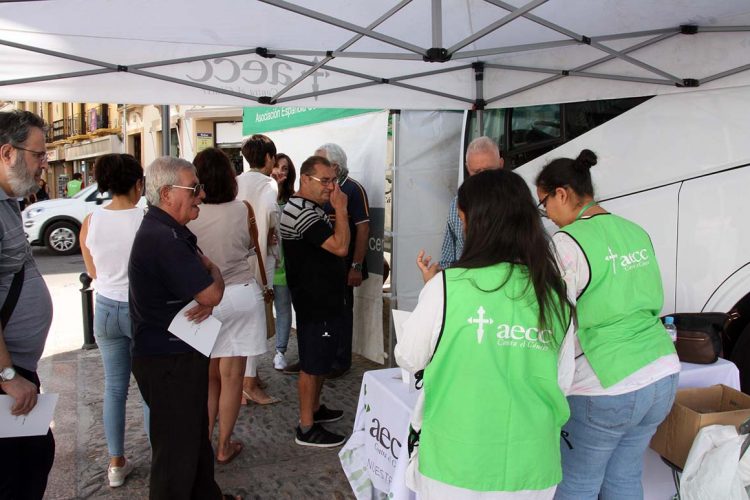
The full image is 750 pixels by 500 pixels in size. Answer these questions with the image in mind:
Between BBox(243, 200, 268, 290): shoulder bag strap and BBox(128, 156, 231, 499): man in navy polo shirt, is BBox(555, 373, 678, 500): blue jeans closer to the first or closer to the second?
BBox(128, 156, 231, 499): man in navy polo shirt

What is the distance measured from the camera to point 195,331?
244 centimetres

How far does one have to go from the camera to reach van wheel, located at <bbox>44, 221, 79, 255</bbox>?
1330 cm

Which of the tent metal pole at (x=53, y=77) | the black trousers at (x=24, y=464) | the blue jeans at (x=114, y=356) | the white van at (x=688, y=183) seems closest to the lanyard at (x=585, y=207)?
the white van at (x=688, y=183)

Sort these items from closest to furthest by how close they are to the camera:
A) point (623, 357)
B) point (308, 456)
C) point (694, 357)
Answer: point (623, 357) → point (694, 357) → point (308, 456)

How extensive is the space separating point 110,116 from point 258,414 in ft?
91.4

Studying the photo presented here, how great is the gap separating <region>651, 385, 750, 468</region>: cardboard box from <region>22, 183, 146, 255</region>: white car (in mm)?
12891

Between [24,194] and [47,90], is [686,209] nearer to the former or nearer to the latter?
[24,194]

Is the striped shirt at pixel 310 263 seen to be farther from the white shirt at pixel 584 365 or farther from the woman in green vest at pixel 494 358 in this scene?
the woman in green vest at pixel 494 358

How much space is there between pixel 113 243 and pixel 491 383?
2.28 metres

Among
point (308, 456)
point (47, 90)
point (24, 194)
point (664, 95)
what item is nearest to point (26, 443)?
point (24, 194)

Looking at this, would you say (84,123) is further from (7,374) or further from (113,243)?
(7,374)

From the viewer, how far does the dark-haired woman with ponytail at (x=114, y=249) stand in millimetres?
3018

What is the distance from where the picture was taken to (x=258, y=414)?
4301 millimetres

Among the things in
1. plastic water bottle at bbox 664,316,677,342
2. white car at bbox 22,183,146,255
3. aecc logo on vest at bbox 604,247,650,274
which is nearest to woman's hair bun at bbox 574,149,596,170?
aecc logo on vest at bbox 604,247,650,274
